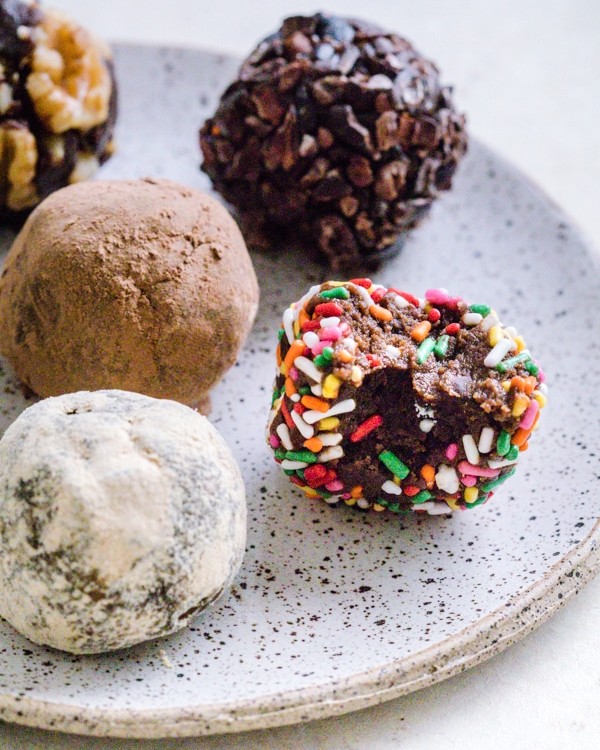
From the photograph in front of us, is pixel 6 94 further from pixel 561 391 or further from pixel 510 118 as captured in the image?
pixel 510 118

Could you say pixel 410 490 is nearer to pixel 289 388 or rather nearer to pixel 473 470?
pixel 473 470

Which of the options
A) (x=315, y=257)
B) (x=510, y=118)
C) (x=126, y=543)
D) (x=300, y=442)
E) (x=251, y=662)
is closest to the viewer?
(x=126, y=543)

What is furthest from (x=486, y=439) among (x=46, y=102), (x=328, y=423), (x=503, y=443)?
(x=46, y=102)

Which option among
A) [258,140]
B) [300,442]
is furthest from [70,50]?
[300,442]

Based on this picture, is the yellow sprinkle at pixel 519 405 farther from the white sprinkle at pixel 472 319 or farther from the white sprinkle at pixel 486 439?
the white sprinkle at pixel 472 319

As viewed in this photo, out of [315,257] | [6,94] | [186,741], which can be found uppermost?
[6,94]

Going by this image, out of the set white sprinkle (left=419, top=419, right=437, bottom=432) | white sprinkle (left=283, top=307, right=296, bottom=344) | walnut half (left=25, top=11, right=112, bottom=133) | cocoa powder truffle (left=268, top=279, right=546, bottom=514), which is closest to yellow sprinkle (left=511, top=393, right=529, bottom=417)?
cocoa powder truffle (left=268, top=279, right=546, bottom=514)

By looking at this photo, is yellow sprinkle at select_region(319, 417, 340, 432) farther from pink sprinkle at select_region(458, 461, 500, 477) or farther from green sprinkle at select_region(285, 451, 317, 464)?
pink sprinkle at select_region(458, 461, 500, 477)

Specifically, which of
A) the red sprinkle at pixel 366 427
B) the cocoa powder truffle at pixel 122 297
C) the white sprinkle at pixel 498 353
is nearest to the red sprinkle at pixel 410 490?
the red sprinkle at pixel 366 427
